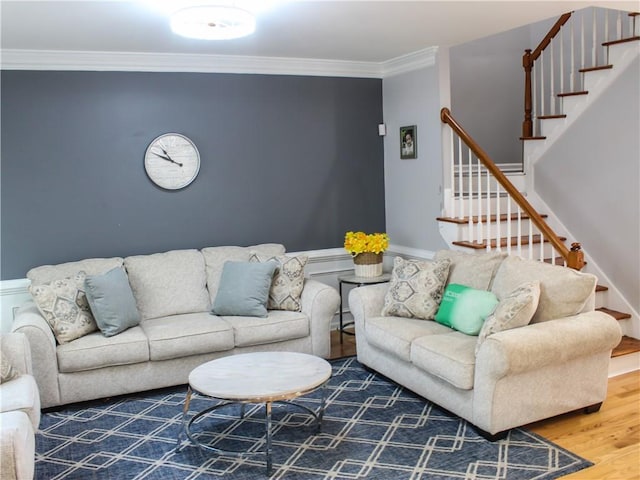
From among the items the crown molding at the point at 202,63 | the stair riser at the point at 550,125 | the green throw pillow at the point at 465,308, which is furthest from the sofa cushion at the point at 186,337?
the stair riser at the point at 550,125

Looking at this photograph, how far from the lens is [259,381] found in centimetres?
332

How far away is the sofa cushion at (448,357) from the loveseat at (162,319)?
106 cm

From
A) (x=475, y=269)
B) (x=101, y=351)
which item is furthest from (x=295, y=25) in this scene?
(x=101, y=351)

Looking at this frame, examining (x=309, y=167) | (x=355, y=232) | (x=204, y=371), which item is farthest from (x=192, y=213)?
(x=204, y=371)

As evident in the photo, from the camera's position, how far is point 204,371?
3.50 meters

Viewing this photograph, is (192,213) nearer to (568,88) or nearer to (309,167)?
(309,167)

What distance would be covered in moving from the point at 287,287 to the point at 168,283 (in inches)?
36.1

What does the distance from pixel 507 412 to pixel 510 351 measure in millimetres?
396

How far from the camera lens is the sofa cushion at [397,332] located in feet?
13.0

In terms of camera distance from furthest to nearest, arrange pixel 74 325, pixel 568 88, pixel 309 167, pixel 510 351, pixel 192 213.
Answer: pixel 568 88
pixel 309 167
pixel 192 213
pixel 74 325
pixel 510 351

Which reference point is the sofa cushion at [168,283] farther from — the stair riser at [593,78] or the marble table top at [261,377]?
the stair riser at [593,78]

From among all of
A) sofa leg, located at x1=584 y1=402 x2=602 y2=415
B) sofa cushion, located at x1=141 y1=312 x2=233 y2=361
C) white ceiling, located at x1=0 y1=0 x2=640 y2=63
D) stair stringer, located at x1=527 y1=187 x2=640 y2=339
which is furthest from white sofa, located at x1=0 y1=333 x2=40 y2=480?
stair stringer, located at x1=527 y1=187 x2=640 y2=339

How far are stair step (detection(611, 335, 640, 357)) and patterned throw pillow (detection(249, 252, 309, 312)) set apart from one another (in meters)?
2.33

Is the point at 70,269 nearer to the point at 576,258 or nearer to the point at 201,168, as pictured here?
the point at 201,168
